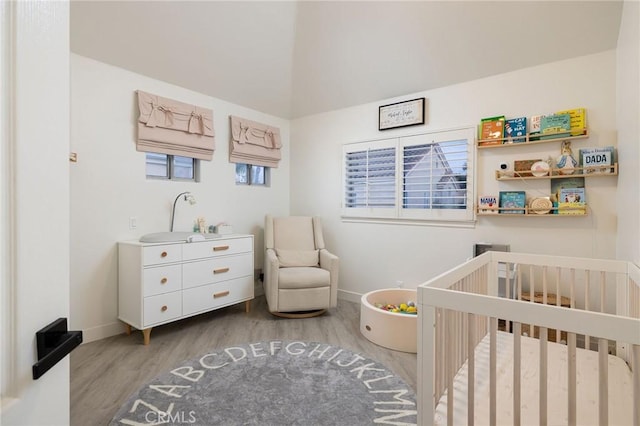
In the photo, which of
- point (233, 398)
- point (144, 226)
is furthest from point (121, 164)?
point (233, 398)

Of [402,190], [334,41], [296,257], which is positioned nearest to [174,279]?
[296,257]

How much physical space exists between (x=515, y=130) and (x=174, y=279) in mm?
3209

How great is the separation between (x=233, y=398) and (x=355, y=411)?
0.71 m

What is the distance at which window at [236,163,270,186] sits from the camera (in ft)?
13.0

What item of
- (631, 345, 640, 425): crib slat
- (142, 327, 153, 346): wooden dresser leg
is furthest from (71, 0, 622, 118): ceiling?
(631, 345, 640, 425): crib slat

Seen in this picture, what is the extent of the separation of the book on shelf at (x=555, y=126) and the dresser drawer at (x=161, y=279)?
3.27 meters

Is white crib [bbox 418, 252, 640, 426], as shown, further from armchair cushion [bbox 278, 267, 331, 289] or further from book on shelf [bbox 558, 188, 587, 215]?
armchair cushion [bbox 278, 267, 331, 289]

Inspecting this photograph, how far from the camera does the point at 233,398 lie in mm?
1885

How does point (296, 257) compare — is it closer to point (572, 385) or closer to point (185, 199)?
point (185, 199)

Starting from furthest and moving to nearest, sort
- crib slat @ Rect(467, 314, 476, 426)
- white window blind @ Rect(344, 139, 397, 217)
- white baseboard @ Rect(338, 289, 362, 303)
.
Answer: white baseboard @ Rect(338, 289, 362, 303), white window blind @ Rect(344, 139, 397, 217), crib slat @ Rect(467, 314, 476, 426)

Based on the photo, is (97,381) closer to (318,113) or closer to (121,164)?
(121,164)

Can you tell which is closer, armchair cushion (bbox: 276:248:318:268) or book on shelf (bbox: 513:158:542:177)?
book on shelf (bbox: 513:158:542:177)

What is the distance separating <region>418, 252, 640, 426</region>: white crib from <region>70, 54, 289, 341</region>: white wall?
8.96 ft

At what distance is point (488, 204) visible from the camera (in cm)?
293
